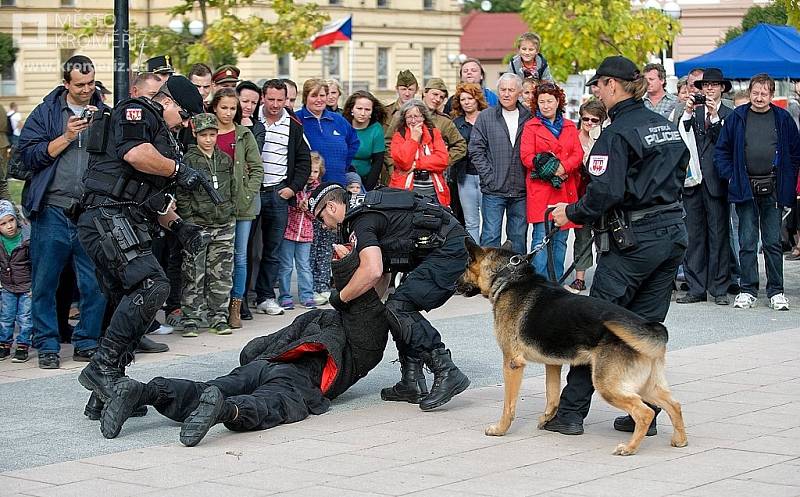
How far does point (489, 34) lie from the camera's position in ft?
291

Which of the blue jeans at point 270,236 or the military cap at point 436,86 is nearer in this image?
the blue jeans at point 270,236

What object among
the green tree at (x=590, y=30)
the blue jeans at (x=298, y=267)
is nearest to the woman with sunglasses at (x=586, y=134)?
the blue jeans at (x=298, y=267)

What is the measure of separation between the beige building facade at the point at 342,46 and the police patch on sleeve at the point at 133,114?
3368 centimetres

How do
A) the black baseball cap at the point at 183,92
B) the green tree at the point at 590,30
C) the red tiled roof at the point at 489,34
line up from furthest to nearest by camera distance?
the red tiled roof at the point at 489,34, the green tree at the point at 590,30, the black baseball cap at the point at 183,92

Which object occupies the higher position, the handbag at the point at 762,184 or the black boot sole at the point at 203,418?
the handbag at the point at 762,184

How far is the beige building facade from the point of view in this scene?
40406 millimetres

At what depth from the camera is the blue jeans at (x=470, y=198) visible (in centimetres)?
1283

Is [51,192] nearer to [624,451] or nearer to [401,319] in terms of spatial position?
[401,319]

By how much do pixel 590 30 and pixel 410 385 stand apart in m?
27.7

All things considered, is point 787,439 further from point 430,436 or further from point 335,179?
point 335,179

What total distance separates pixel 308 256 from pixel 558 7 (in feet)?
82.8

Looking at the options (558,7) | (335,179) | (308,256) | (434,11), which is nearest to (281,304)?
(308,256)

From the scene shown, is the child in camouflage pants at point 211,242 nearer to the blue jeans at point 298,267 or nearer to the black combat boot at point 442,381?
the blue jeans at point 298,267

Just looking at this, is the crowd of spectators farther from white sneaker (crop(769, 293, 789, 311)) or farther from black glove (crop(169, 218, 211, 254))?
black glove (crop(169, 218, 211, 254))
